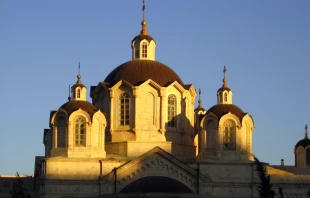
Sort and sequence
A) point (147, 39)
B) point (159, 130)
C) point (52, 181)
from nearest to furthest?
point (52, 181), point (159, 130), point (147, 39)

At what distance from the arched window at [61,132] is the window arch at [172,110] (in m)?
6.75

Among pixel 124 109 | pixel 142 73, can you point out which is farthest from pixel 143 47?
pixel 124 109

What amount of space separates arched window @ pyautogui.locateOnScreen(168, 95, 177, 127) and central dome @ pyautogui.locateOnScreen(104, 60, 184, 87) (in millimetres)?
1018

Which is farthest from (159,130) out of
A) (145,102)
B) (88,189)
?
(88,189)

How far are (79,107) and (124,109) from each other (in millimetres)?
3514

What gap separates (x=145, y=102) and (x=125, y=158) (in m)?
3.97

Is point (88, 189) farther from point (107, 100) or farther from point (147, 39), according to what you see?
point (147, 39)

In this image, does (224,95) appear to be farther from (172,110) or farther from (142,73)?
(142,73)

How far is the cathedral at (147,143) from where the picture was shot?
177 feet

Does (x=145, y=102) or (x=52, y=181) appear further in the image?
(x=145, y=102)

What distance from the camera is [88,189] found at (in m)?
53.9

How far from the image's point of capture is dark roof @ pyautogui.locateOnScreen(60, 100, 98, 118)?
5519cm

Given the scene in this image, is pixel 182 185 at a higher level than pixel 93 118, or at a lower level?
lower

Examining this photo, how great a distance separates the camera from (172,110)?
2307 inches
